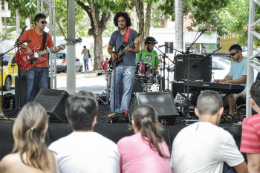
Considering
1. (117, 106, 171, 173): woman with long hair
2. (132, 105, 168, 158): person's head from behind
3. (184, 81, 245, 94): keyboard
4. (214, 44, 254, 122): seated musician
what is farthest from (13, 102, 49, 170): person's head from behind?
(214, 44, 254, 122): seated musician

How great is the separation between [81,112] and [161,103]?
2.25m

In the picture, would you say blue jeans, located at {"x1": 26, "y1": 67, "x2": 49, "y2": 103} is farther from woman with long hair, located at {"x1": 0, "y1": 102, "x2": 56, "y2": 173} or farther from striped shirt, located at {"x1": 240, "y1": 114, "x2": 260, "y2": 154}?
striped shirt, located at {"x1": 240, "y1": 114, "x2": 260, "y2": 154}

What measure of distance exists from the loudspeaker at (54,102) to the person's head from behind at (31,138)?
8.22 feet

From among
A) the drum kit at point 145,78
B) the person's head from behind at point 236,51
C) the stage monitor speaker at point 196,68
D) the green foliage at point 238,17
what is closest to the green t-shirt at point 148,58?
the drum kit at point 145,78

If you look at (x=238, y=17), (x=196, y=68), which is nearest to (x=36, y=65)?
(x=196, y=68)

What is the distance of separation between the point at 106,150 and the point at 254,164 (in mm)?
1091

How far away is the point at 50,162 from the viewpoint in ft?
6.75

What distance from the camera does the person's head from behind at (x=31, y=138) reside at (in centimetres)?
198

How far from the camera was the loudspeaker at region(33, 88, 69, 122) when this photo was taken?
4547 mm

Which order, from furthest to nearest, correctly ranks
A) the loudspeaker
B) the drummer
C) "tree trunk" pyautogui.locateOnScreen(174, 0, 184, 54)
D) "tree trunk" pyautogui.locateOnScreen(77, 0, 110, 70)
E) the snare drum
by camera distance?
"tree trunk" pyautogui.locateOnScreen(77, 0, 110, 70), "tree trunk" pyautogui.locateOnScreen(174, 0, 184, 54), the drummer, the snare drum, the loudspeaker

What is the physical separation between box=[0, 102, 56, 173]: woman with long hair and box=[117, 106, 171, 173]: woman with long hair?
0.55 metres

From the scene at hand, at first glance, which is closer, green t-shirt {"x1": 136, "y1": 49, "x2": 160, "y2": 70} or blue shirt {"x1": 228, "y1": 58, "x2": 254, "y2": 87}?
blue shirt {"x1": 228, "y1": 58, "x2": 254, "y2": 87}

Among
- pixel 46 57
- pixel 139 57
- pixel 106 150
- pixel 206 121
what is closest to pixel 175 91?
pixel 139 57

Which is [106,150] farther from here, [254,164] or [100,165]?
[254,164]
